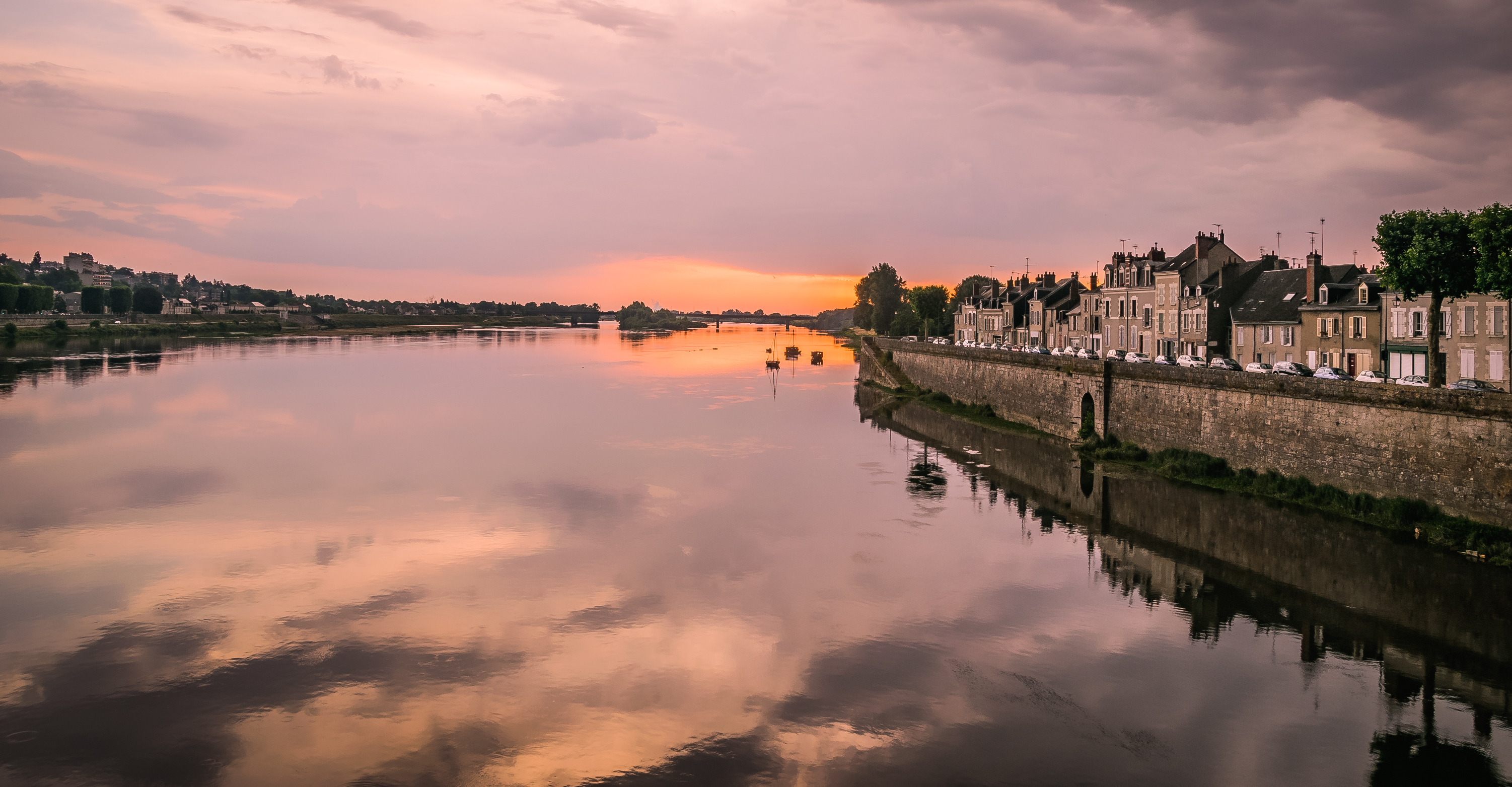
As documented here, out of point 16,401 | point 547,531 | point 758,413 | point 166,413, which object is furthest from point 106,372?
point 547,531

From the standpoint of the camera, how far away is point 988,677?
20.4 m

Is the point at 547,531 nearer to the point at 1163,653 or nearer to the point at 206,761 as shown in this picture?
the point at 206,761

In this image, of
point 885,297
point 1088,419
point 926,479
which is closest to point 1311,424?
point 1088,419

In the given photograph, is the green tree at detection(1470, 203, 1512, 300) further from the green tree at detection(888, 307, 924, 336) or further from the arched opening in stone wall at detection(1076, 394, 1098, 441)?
the green tree at detection(888, 307, 924, 336)

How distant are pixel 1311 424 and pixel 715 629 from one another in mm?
24096

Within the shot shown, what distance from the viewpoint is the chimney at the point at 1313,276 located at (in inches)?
1966

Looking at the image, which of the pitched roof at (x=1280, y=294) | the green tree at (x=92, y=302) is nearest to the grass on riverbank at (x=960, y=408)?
→ the pitched roof at (x=1280, y=294)

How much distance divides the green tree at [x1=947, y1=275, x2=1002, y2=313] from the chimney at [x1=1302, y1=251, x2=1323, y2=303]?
195 feet

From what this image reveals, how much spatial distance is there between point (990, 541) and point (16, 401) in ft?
241

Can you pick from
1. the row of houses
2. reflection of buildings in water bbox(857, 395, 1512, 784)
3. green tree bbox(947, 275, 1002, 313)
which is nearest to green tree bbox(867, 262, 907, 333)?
green tree bbox(947, 275, 1002, 313)

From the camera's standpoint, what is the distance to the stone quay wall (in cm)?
2694

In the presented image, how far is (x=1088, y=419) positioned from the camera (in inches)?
1921

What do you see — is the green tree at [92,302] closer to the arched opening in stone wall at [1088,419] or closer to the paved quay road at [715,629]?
the paved quay road at [715,629]

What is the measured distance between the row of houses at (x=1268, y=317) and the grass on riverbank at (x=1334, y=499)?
1248 centimetres
